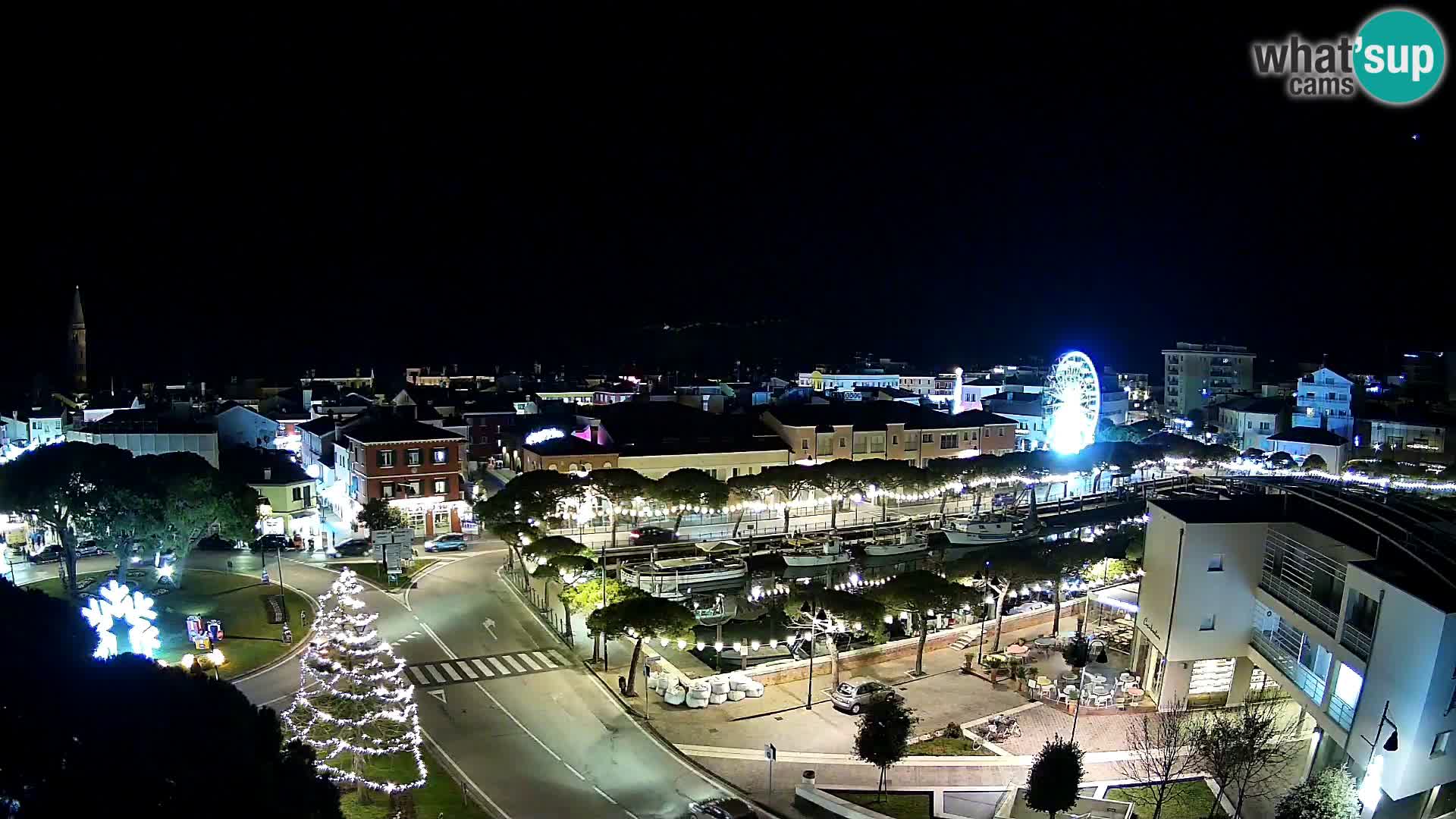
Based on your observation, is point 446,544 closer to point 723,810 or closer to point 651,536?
point 651,536

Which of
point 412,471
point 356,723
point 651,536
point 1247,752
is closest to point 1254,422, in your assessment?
point 651,536

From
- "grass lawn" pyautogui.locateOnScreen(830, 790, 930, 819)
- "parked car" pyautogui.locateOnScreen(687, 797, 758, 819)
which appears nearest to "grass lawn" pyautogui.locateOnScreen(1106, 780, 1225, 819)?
"grass lawn" pyautogui.locateOnScreen(830, 790, 930, 819)

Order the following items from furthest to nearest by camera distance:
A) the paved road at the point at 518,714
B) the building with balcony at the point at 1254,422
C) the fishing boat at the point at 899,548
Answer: the building with balcony at the point at 1254,422
the fishing boat at the point at 899,548
the paved road at the point at 518,714

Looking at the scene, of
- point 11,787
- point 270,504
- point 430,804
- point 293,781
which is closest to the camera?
point 11,787

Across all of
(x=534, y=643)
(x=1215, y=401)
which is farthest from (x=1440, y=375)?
(x=534, y=643)

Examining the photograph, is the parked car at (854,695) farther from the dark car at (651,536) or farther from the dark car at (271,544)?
the dark car at (271,544)

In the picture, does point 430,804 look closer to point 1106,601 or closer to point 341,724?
point 341,724

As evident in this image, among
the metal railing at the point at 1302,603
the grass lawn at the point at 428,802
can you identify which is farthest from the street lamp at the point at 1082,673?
the grass lawn at the point at 428,802
